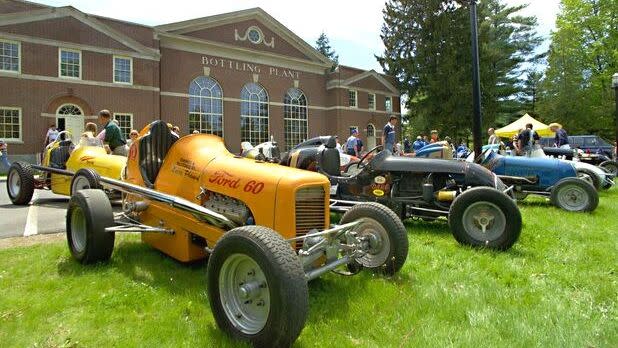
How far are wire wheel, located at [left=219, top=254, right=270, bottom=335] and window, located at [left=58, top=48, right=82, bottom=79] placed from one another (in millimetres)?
23618

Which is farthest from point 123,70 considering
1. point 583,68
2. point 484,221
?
point 583,68

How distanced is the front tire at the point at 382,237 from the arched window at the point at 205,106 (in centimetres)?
2545

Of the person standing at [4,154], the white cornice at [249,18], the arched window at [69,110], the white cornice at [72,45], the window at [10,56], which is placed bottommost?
the person standing at [4,154]

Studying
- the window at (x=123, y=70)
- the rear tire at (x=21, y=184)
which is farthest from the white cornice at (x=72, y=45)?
the rear tire at (x=21, y=184)

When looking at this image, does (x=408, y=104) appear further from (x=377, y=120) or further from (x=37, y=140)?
(x=37, y=140)

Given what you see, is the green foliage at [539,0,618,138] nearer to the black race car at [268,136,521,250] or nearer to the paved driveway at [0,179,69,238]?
the black race car at [268,136,521,250]

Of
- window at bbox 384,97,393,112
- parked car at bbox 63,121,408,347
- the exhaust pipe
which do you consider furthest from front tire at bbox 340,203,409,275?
window at bbox 384,97,393,112

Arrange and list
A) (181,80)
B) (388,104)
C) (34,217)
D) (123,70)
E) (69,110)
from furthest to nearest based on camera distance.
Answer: (388,104), (181,80), (123,70), (69,110), (34,217)

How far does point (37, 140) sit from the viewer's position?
2150 cm

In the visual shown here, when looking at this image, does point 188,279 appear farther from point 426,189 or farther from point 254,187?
point 426,189

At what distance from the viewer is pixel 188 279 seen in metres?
3.85

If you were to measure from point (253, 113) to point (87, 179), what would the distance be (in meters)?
26.0

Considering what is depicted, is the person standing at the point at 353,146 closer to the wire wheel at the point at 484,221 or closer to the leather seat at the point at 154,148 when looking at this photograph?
the wire wheel at the point at 484,221

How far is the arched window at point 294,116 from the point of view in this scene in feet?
109
